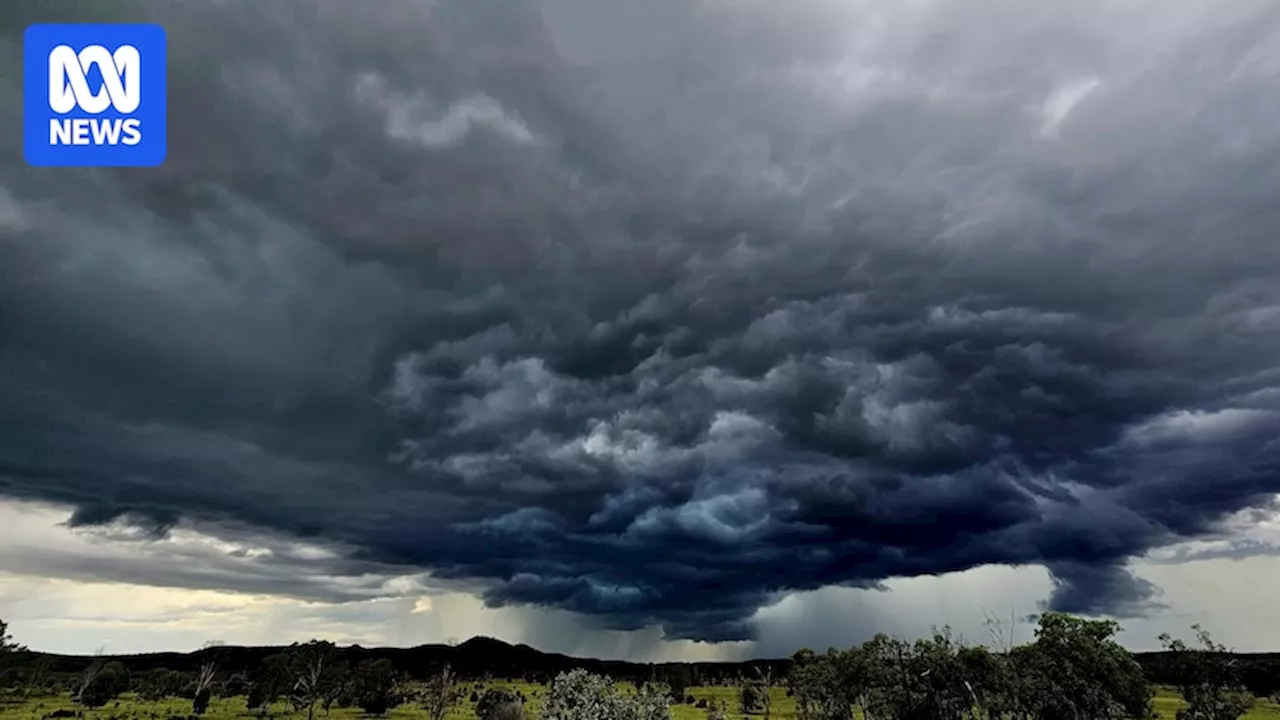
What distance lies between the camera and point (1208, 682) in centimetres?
10181

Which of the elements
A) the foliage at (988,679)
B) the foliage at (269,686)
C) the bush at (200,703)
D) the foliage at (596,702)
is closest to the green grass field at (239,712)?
the bush at (200,703)

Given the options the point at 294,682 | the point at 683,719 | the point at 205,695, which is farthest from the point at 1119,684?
the point at 205,695

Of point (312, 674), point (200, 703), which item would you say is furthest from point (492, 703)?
point (200, 703)

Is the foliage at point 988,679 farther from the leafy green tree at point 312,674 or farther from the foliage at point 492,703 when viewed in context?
the leafy green tree at point 312,674

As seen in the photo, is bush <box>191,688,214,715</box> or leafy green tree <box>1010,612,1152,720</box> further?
bush <box>191,688,214,715</box>

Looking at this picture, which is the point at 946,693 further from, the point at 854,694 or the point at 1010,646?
the point at 854,694

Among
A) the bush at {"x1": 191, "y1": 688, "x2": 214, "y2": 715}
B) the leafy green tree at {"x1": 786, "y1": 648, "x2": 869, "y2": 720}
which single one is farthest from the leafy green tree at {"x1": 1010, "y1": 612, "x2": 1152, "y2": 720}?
the bush at {"x1": 191, "y1": 688, "x2": 214, "y2": 715}

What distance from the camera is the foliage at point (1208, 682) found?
9975 cm

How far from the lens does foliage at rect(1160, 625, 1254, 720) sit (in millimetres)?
99750

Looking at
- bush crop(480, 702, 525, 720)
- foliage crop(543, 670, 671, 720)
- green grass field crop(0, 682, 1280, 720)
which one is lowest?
green grass field crop(0, 682, 1280, 720)

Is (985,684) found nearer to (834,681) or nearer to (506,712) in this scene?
(834,681)

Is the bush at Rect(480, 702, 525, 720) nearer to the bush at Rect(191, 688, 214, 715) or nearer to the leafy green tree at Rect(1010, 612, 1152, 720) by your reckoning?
the bush at Rect(191, 688, 214, 715)

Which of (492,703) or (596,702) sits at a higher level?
(596,702)

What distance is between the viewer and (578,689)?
198 ft
